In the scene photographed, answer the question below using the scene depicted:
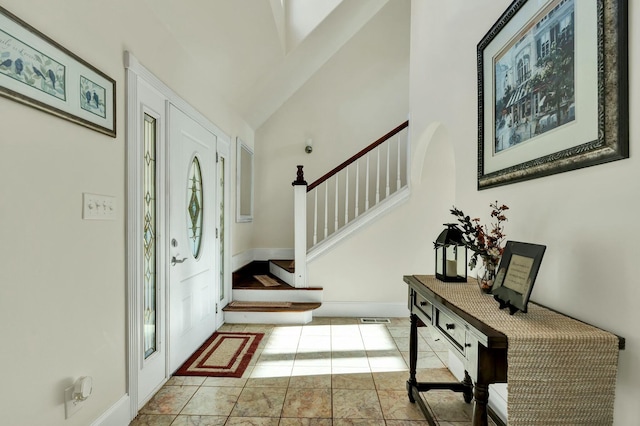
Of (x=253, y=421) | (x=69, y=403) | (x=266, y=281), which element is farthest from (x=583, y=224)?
(x=266, y=281)

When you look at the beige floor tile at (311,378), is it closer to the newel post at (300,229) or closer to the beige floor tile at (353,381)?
the beige floor tile at (353,381)

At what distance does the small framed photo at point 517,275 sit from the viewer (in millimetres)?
1261

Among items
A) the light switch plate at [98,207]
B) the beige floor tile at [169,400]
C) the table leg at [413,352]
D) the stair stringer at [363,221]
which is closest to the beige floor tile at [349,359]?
the table leg at [413,352]

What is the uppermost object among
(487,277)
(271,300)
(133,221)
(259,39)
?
(259,39)

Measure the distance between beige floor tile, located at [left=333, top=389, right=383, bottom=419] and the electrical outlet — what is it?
1.35 metres

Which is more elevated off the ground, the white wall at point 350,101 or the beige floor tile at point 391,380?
the white wall at point 350,101

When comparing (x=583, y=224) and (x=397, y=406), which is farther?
(x=397, y=406)

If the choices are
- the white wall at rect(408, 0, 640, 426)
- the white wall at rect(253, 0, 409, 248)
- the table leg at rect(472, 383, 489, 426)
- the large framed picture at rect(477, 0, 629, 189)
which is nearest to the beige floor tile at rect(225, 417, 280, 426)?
the table leg at rect(472, 383, 489, 426)

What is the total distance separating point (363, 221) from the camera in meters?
4.04

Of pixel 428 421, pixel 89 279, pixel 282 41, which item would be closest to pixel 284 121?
pixel 282 41

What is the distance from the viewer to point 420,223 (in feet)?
13.1

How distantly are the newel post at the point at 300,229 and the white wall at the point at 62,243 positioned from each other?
7.14 ft

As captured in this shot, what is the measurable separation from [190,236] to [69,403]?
4.91 feet

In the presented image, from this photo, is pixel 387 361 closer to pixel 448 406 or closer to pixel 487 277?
pixel 448 406
